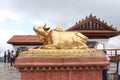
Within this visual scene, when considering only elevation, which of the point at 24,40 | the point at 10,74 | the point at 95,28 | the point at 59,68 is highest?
the point at 95,28

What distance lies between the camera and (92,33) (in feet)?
105

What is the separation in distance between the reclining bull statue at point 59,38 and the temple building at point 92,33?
24.6 metres

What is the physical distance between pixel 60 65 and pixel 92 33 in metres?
26.0

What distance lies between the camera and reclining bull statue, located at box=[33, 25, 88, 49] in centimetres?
634

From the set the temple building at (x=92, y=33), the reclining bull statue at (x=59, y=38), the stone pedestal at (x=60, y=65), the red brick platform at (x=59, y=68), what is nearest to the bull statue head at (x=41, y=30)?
the reclining bull statue at (x=59, y=38)

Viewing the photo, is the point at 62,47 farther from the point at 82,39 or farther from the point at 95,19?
the point at 95,19

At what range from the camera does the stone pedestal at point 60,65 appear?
608 centimetres

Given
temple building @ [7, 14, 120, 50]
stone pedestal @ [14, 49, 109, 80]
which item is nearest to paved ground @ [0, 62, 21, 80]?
stone pedestal @ [14, 49, 109, 80]

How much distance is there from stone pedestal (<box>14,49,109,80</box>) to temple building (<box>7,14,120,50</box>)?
983 inches

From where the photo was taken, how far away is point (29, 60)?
6105 millimetres

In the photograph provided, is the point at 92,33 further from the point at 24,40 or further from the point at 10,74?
the point at 10,74

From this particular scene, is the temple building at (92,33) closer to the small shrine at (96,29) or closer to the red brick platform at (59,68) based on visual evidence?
the small shrine at (96,29)

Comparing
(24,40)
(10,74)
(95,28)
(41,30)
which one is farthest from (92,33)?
(41,30)

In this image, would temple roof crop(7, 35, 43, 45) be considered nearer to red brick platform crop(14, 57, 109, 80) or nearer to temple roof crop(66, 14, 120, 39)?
temple roof crop(66, 14, 120, 39)
